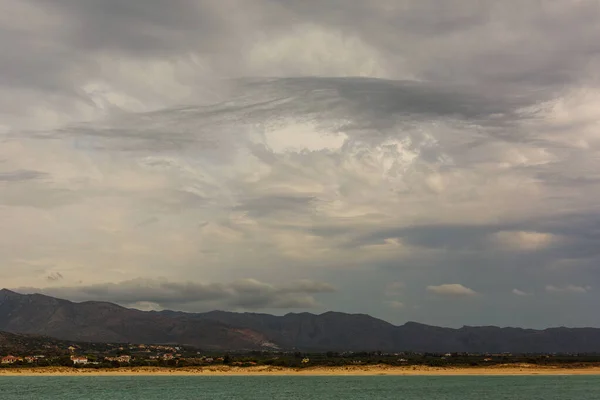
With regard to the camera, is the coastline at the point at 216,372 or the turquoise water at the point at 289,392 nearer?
the turquoise water at the point at 289,392

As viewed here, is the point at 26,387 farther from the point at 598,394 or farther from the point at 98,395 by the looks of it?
the point at 598,394

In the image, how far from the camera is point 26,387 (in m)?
137

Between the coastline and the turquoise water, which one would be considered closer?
the turquoise water

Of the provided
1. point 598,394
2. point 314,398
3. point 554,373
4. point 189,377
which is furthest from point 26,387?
point 554,373

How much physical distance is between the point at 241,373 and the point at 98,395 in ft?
273

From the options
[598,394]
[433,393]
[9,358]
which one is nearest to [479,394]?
[433,393]

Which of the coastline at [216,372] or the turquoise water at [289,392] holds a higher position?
the coastline at [216,372]

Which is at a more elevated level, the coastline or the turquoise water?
the coastline

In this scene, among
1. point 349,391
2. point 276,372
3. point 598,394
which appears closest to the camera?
point 598,394

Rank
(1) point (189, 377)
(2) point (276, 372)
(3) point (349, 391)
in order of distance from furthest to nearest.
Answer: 1. (2) point (276, 372)
2. (1) point (189, 377)
3. (3) point (349, 391)

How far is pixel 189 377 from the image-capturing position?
180m

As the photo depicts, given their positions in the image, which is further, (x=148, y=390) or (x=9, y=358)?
(x=9, y=358)

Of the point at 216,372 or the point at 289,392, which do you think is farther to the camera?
the point at 216,372

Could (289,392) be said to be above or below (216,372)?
below
